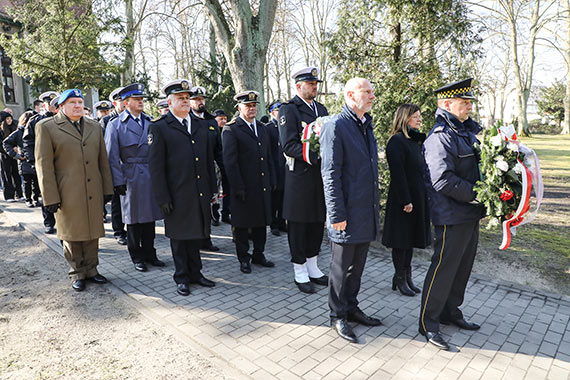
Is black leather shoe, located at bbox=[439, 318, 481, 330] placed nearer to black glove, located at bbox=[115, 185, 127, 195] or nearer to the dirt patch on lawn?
the dirt patch on lawn

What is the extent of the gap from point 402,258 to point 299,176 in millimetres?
1534

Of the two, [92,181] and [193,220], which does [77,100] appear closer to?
[92,181]

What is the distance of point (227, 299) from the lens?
15.0 ft

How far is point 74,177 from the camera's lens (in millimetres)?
4742

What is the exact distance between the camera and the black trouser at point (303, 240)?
15.9 ft

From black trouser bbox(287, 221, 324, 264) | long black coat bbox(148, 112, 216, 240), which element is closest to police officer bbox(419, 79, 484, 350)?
black trouser bbox(287, 221, 324, 264)

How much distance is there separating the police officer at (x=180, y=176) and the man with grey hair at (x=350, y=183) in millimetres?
1772

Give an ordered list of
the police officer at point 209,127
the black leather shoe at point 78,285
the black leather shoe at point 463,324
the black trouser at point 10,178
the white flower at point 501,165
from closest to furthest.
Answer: the white flower at point 501,165, the black leather shoe at point 463,324, the black leather shoe at point 78,285, the police officer at point 209,127, the black trouser at point 10,178

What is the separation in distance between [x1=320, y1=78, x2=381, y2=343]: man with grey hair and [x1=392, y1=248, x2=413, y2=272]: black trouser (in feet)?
3.77

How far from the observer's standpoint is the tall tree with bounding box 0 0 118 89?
12297 millimetres

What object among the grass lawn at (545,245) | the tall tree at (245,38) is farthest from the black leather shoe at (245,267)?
the tall tree at (245,38)

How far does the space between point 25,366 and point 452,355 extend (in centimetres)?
358

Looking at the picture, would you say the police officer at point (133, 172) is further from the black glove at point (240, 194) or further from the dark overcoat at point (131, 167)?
the black glove at point (240, 194)

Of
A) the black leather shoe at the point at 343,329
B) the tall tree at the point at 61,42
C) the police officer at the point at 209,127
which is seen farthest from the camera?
the tall tree at the point at 61,42
